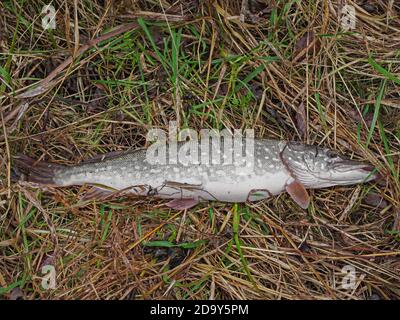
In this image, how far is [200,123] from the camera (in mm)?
2922

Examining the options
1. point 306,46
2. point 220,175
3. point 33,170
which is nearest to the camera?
point 220,175

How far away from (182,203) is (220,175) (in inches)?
11.0

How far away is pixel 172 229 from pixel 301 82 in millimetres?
1193

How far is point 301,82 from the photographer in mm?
2918

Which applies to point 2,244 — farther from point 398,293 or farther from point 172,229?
point 398,293

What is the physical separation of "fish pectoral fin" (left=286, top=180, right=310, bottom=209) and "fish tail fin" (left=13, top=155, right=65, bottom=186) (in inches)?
53.0

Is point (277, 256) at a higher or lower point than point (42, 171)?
lower

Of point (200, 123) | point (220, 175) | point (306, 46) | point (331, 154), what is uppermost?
point (306, 46)

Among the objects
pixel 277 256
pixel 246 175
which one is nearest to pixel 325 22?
pixel 246 175

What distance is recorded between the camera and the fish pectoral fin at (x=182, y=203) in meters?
2.73

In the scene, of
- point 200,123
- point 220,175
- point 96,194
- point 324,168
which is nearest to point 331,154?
point 324,168

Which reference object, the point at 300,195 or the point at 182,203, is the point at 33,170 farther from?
the point at 300,195

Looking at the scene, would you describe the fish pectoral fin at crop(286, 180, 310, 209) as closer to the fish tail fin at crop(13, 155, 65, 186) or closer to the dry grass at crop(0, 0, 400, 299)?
the dry grass at crop(0, 0, 400, 299)

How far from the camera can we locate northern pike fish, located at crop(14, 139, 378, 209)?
2682 mm
